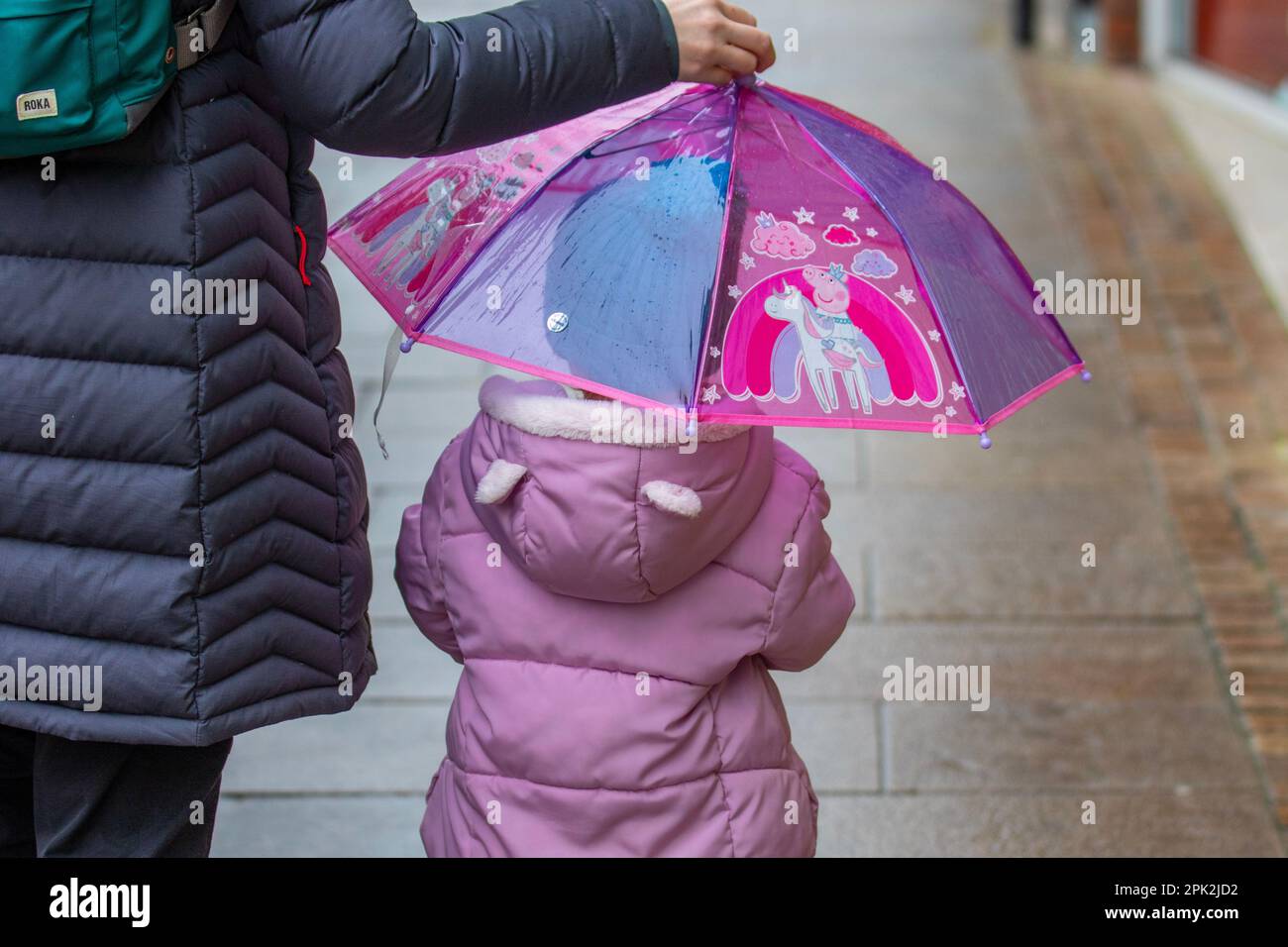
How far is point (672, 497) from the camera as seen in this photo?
2.21 meters

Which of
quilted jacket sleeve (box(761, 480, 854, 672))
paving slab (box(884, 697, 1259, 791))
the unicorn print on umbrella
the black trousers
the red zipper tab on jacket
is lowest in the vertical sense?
paving slab (box(884, 697, 1259, 791))

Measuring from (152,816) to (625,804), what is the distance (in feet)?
2.09

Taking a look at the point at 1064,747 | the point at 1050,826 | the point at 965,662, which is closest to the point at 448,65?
the point at 1050,826

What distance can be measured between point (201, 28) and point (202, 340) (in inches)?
14.4

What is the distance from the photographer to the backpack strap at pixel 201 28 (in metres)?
2.00

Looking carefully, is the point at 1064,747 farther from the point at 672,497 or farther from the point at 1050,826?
the point at 672,497

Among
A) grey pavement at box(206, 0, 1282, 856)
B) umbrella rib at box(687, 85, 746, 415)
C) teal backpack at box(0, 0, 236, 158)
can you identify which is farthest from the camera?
grey pavement at box(206, 0, 1282, 856)

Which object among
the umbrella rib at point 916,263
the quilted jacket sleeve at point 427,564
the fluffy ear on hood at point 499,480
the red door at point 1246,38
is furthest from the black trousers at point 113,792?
the red door at point 1246,38

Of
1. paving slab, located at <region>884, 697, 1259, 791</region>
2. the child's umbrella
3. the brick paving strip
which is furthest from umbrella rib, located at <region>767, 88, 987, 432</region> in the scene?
the brick paving strip

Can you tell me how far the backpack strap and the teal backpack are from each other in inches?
0.8

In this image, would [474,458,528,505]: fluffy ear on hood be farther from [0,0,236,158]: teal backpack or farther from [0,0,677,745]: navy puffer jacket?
[0,0,236,158]: teal backpack

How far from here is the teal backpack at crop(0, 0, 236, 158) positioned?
6.03 feet
